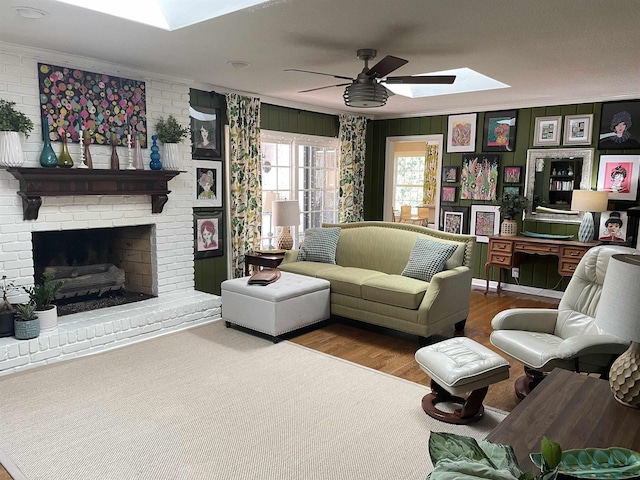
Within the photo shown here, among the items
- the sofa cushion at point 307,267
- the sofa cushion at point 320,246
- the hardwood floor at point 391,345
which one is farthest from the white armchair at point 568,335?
the sofa cushion at point 320,246

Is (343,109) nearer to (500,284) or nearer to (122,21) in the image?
(500,284)

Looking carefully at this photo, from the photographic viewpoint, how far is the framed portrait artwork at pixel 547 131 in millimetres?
5590

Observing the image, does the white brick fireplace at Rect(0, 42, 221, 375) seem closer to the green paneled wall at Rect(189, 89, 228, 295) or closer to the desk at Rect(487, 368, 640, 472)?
the green paneled wall at Rect(189, 89, 228, 295)

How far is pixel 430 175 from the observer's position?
32.3ft

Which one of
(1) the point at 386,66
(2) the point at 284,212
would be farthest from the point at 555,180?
(1) the point at 386,66

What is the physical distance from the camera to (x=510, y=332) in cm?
310

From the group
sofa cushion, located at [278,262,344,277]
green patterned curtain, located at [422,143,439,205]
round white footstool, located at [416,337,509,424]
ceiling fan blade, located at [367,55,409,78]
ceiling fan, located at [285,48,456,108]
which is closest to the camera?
round white footstool, located at [416,337,509,424]

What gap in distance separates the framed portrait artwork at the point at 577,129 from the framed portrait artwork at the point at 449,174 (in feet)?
4.50

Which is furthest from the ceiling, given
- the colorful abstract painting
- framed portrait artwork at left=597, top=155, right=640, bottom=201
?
framed portrait artwork at left=597, top=155, right=640, bottom=201

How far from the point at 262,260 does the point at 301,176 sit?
65.0 inches

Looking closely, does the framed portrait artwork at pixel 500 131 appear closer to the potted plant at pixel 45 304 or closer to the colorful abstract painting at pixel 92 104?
the colorful abstract painting at pixel 92 104

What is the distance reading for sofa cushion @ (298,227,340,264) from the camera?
5117mm

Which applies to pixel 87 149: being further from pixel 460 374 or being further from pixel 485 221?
pixel 485 221

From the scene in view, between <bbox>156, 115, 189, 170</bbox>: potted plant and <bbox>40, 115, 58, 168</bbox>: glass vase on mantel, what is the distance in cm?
99
